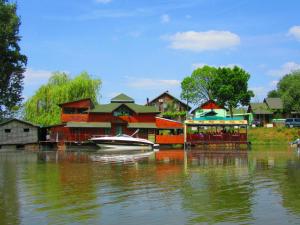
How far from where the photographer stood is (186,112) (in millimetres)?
79062

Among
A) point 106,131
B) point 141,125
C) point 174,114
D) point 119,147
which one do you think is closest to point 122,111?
point 141,125

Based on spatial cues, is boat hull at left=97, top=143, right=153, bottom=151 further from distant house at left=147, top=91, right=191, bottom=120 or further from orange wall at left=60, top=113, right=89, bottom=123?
distant house at left=147, top=91, right=191, bottom=120

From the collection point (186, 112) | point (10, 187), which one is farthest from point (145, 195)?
point (186, 112)

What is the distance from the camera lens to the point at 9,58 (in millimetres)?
42719

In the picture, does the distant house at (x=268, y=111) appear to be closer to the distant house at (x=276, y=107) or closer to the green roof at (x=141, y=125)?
the distant house at (x=276, y=107)

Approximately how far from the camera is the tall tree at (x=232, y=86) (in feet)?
256

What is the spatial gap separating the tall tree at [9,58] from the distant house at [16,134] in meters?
9.36

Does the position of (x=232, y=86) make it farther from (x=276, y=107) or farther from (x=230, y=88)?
(x=276, y=107)

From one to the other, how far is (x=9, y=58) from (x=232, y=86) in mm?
45086

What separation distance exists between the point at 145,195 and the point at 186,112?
62838mm

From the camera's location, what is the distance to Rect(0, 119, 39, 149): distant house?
5488cm

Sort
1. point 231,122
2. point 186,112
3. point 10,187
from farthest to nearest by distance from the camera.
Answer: point 186,112 < point 231,122 < point 10,187

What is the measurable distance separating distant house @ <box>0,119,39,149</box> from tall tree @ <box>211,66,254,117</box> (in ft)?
119

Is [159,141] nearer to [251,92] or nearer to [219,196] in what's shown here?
[251,92]
